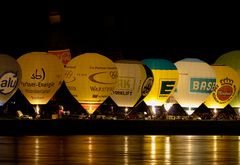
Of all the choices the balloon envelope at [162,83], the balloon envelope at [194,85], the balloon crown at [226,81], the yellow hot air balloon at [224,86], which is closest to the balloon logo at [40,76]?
the balloon envelope at [162,83]

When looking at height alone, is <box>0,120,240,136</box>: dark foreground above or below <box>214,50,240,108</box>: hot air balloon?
below

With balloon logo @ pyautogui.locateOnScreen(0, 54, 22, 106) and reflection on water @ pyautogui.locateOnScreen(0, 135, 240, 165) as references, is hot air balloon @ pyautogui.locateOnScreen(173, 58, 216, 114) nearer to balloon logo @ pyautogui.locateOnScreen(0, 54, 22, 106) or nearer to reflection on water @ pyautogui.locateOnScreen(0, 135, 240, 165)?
balloon logo @ pyautogui.locateOnScreen(0, 54, 22, 106)

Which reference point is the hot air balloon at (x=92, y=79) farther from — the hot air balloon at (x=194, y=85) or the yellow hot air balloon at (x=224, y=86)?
the yellow hot air balloon at (x=224, y=86)

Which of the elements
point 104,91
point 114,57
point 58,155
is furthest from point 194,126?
point 114,57

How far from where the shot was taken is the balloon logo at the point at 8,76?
149 ft

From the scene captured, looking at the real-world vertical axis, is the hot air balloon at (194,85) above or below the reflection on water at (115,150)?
above

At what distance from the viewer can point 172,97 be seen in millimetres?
52188

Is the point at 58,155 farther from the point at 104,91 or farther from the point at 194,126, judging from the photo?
the point at 104,91

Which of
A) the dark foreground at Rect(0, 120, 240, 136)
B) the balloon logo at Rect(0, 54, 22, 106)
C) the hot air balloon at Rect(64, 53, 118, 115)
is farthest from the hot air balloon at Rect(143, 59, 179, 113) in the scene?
the balloon logo at Rect(0, 54, 22, 106)

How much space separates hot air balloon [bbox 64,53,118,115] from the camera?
46594 millimetres

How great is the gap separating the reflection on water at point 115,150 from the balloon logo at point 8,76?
13.1 m

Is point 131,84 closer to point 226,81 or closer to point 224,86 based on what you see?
point 224,86

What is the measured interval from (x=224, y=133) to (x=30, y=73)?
12.6 metres

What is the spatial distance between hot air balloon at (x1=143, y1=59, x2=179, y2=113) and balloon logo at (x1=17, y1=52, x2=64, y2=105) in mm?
5486
